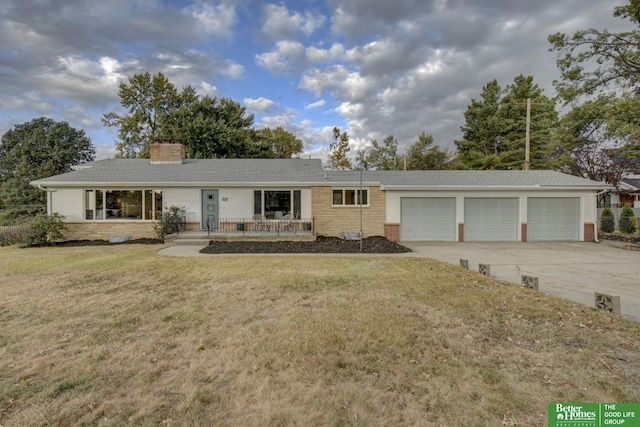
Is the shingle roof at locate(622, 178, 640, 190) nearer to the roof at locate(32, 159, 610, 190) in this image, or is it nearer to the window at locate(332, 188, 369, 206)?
the roof at locate(32, 159, 610, 190)

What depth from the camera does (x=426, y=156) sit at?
36.6m

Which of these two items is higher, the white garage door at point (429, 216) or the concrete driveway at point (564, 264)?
the white garage door at point (429, 216)

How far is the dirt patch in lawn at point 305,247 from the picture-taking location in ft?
37.4

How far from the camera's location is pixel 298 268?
336 inches

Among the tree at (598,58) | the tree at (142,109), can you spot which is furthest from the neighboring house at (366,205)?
the tree at (142,109)

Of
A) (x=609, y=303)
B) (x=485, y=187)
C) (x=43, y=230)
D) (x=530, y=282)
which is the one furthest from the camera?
(x=485, y=187)

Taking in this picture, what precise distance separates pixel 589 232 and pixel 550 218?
6.20 ft

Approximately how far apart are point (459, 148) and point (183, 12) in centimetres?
3226

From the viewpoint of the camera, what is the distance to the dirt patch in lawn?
11.4 metres

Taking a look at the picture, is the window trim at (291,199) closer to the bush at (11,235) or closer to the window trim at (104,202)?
the window trim at (104,202)

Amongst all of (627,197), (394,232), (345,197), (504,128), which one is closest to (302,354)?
(345,197)

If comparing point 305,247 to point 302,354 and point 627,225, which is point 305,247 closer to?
point 302,354

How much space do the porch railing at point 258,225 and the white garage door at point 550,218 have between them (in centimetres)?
1088

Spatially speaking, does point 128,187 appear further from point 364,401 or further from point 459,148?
point 459,148
